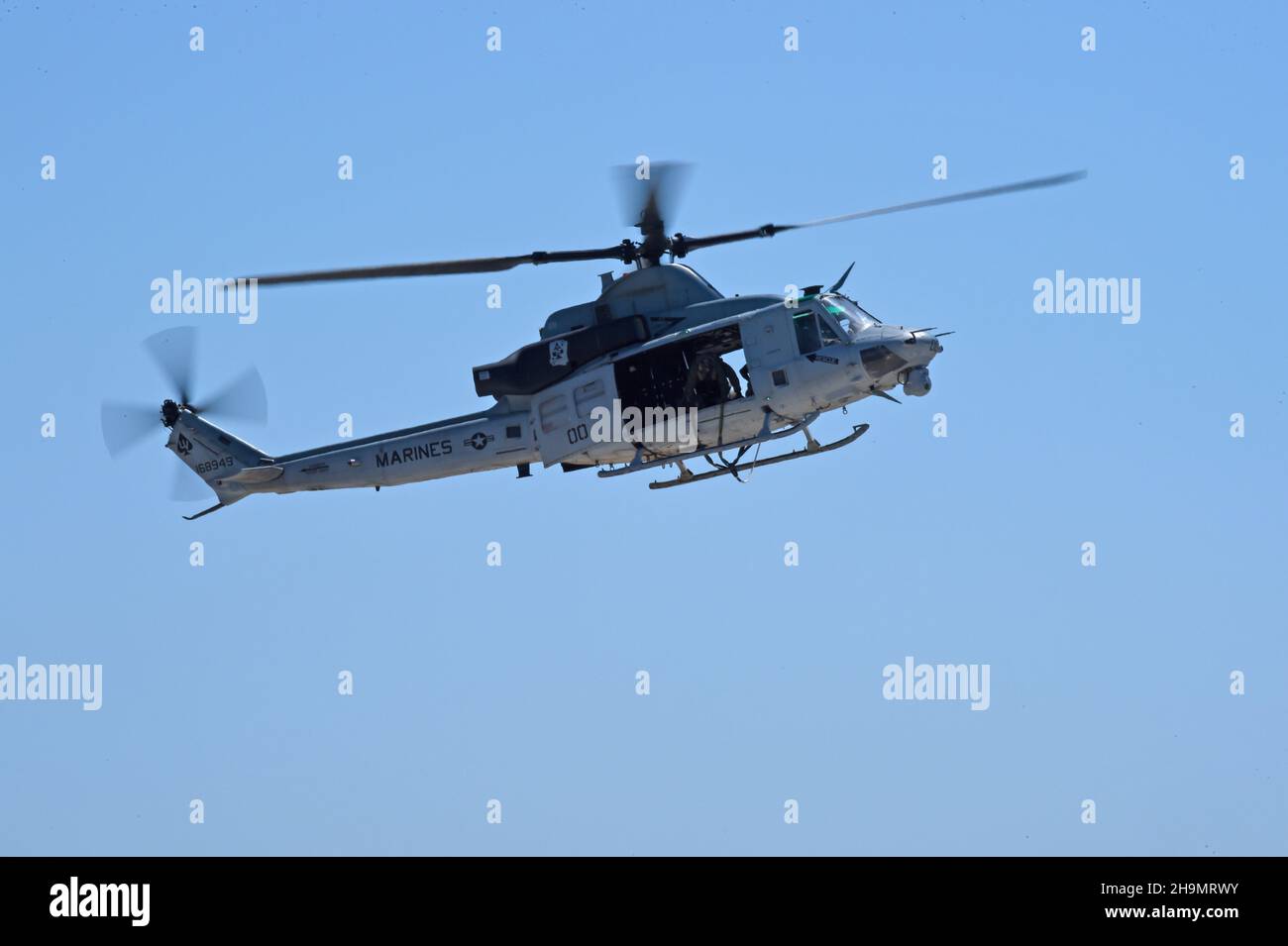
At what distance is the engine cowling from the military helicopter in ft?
0.05

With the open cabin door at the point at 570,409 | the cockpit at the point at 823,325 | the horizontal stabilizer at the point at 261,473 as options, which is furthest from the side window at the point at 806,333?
the horizontal stabilizer at the point at 261,473

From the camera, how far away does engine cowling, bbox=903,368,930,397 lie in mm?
38125

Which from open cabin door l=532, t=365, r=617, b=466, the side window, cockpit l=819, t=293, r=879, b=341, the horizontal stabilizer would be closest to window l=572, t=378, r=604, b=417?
open cabin door l=532, t=365, r=617, b=466

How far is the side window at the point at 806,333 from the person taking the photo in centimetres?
3838

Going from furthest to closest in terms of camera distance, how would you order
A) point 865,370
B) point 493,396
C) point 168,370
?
point 168,370, point 493,396, point 865,370

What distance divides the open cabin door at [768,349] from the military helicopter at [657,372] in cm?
2

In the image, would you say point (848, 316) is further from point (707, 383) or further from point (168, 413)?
point (168, 413)

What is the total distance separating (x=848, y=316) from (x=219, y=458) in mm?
11742

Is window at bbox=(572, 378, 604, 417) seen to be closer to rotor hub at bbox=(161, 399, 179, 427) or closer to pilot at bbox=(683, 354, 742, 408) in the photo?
pilot at bbox=(683, 354, 742, 408)
